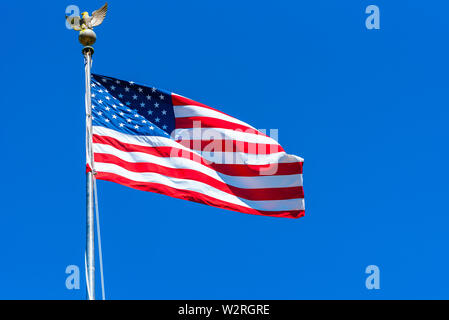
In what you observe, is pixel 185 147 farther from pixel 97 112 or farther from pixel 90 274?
pixel 90 274

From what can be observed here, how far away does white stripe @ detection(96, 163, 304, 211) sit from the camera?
2070 centimetres

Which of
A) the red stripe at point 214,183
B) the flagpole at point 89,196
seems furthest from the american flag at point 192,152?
the flagpole at point 89,196

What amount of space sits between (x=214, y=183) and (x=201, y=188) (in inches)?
19.6

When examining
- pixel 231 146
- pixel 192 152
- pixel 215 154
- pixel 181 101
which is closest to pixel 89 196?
pixel 192 152

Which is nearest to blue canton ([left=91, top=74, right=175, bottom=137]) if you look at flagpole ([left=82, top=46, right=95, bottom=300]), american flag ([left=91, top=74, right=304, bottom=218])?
american flag ([left=91, top=74, right=304, bottom=218])

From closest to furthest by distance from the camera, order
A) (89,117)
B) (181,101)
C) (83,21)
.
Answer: (89,117) < (83,21) < (181,101)

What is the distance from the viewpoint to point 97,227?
19.0 m

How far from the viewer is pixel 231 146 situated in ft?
75.6

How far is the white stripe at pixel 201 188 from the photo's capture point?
2070 centimetres

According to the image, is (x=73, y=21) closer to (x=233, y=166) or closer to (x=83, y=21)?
(x=83, y=21)

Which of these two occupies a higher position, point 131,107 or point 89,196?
point 131,107
